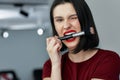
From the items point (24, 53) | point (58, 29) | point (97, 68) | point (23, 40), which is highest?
point (58, 29)

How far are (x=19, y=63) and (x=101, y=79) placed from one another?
178 inches

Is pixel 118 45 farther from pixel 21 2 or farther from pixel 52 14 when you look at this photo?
pixel 21 2

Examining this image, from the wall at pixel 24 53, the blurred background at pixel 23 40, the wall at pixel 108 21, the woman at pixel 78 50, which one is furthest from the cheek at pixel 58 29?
the wall at pixel 24 53

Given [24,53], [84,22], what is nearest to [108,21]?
[84,22]

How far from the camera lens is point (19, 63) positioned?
527cm

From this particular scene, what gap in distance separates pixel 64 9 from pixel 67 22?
43 millimetres

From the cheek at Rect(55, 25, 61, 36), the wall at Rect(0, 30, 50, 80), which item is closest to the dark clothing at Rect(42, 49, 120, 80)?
the cheek at Rect(55, 25, 61, 36)

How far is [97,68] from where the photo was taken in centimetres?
85

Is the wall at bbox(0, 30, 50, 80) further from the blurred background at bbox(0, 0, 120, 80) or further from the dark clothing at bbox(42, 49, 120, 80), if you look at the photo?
the dark clothing at bbox(42, 49, 120, 80)

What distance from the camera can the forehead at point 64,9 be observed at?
860 millimetres

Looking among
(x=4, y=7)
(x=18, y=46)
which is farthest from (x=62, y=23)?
(x=18, y=46)

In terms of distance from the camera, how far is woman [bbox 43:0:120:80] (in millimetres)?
852

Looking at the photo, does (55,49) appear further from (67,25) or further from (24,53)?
(24,53)

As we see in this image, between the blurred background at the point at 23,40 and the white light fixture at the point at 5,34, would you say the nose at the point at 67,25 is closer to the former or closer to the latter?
the blurred background at the point at 23,40
